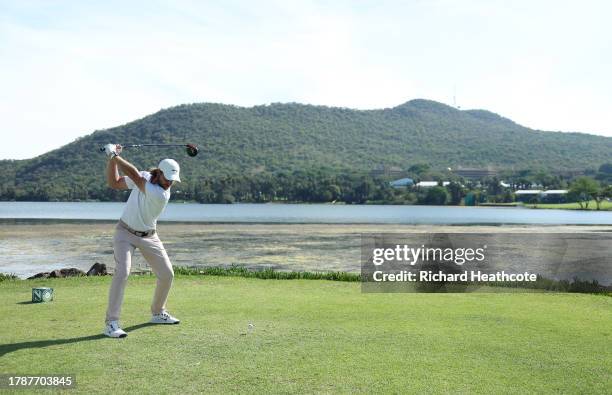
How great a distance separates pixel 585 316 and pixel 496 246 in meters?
30.7

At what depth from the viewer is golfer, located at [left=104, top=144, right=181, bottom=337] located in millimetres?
8445

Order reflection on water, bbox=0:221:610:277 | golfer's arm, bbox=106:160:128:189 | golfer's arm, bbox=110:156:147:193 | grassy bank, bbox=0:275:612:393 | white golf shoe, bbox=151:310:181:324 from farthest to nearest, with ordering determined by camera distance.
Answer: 1. reflection on water, bbox=0:221:610:277
2. white golf shoe, bbox=151:310:181:324
3. golfer's arm, bbox=106:160:128:189
4. golfer's arm, bbox=110:156:147:193
5. grassy bank, bbox=0:275:612:393

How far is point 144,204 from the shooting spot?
8.73 m

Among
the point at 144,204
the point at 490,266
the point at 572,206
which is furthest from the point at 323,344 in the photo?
the point at 572,206

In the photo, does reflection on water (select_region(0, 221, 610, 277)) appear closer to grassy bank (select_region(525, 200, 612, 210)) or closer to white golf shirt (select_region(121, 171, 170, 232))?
white golf shirt (select_region(121, 171, 170, 232))

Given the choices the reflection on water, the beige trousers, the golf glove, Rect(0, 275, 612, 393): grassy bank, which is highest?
the golf glove

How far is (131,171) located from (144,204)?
23.0 inches

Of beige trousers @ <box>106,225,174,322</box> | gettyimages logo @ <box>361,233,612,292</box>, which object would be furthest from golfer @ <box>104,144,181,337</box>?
gettyimages logo @ <box>361,233,612,292</box>

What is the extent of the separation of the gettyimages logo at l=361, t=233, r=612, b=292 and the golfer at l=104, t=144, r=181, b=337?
642 cm

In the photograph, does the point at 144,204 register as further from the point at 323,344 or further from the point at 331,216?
the point at 331,216

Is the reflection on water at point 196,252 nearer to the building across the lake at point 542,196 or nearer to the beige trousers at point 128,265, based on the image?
the beige trousers at point 128,265

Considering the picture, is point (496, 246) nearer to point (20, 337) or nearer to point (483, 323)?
point (483, 323)

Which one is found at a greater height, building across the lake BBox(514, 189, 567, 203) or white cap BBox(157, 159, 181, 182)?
building across the lake BBox(514, 189, 567, 203)

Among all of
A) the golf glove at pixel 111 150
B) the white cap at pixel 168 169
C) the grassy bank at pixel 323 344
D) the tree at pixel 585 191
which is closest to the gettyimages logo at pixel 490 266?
the grassy bank at pixel 323 344
